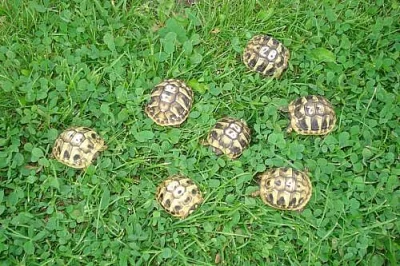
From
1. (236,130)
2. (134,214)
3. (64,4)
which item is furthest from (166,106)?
(64,4)

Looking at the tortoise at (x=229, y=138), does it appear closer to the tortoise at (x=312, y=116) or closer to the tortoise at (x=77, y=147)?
the tortoise at (x=312, y=116)

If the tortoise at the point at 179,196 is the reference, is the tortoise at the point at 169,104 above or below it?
above

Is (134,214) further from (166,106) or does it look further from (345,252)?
(345,252)

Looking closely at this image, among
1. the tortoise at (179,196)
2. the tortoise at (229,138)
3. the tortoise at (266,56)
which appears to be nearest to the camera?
the tortoise at (179,196)

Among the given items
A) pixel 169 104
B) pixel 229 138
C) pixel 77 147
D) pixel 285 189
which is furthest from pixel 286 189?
pixel 77 147

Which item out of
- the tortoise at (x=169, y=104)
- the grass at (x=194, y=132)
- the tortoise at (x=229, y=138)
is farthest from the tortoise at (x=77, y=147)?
the tortoise at (x=229, y=138)

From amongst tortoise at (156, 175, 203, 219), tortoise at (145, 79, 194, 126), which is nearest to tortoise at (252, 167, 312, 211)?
tortoise at (156, 175, 203, 219)

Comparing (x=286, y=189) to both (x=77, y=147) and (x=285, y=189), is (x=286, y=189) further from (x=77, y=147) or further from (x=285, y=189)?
(x=77, y=147)
